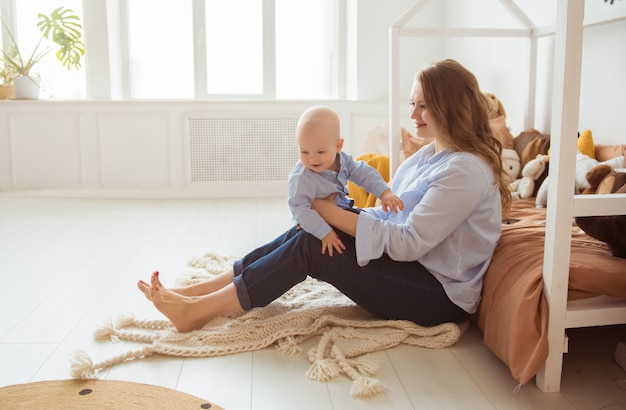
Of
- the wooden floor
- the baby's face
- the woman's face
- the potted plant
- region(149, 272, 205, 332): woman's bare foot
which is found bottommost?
the wooden floor

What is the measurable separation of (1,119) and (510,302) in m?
4.10

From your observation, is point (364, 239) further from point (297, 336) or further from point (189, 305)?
point (189, 305)

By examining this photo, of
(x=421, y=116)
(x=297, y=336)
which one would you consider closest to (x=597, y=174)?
(x=421, y=116)

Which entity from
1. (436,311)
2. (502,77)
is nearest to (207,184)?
(502,77)

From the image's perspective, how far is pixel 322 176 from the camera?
1.81 metres

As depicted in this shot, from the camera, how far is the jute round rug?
1396 mm

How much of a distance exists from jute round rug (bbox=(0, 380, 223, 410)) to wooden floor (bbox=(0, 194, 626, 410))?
1.7 inches

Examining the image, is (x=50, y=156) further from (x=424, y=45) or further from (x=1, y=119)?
(x=424, y=45)

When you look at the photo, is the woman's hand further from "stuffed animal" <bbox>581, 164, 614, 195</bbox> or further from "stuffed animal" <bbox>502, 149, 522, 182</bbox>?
"stuffed animal" <bbox>502, 149, 522, 182</bbox>

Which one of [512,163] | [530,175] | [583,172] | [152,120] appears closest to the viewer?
[583,172]

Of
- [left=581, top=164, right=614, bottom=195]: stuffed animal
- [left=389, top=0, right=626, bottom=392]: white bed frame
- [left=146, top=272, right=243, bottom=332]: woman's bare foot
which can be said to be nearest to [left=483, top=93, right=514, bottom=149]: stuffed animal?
[left=581, top=164, right=614, bottom=195]: stuffed animal

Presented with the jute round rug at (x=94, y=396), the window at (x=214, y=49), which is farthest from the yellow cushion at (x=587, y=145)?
the window at (x=214, y=49)

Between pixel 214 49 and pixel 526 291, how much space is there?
3.92 m

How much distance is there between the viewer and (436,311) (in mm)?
1740
